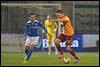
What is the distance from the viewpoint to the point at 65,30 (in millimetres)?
16547

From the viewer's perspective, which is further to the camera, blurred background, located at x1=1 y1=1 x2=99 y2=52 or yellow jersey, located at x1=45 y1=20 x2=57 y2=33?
blurred background, located at x1=1 y1=1 x2=99 y2=52

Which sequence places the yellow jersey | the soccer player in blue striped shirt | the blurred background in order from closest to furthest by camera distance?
the soccer player in blue striped shirt, the yellow jersey, the blurred background

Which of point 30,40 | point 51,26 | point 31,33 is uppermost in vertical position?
point 51,26

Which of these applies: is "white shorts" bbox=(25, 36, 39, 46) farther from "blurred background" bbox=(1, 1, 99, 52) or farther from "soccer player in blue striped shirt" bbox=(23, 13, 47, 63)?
"blurred background" bbox=(1, 1, 99, 52)

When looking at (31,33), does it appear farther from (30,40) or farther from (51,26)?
(51,26)

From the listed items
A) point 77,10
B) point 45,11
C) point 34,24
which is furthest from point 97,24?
point 34,24

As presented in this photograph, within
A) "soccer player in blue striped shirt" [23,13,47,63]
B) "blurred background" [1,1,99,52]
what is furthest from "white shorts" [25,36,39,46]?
"blurred background" [1,1,99,52]

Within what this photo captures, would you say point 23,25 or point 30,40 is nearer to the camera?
point 30,40

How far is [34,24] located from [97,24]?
13.6m

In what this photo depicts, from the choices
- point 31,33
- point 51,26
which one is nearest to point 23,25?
point 51,26

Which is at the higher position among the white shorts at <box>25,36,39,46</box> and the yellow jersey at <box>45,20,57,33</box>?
the yellow jersey at <box>45,20,57,33</box>

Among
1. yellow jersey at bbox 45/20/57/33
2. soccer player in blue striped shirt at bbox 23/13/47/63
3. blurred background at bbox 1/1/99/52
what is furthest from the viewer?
blurred background at bbox 1/1/99/52

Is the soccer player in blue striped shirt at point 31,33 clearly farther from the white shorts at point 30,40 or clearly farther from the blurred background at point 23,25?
the blurred background at point 23,25

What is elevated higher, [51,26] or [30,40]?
[51,26]
